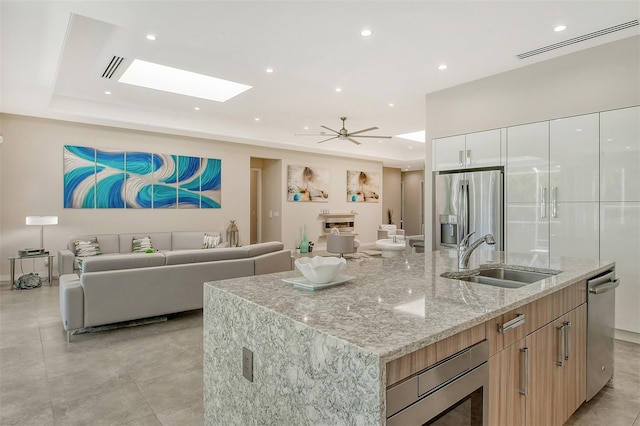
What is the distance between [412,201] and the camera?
1392 centimetres

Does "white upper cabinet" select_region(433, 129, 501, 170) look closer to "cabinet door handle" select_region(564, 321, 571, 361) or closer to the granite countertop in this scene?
the granite countertop

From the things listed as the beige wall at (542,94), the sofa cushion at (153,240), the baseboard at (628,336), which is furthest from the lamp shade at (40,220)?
the baseboard at (628,336)

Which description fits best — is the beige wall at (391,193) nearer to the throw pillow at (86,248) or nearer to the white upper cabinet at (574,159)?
the white upper cabinet at (574,159)

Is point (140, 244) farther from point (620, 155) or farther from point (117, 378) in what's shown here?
point (620, 155)

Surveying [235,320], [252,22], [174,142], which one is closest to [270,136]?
[174,142]

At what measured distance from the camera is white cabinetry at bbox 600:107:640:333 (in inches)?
137

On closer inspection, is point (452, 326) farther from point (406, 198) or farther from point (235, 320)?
point (406, 198)

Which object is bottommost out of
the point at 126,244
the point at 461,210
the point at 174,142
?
the point at 126,244

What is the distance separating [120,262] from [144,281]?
0.30 meters

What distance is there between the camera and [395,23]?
3.20m

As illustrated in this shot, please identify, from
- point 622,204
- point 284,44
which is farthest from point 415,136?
point 284,44

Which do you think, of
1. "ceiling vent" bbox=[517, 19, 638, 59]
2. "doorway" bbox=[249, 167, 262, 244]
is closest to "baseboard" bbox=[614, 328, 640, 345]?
"ceiling vent" bbox=[517, 19, 638, 59]

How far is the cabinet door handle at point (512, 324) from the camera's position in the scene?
1.38m

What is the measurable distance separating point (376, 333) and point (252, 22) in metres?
3.09
